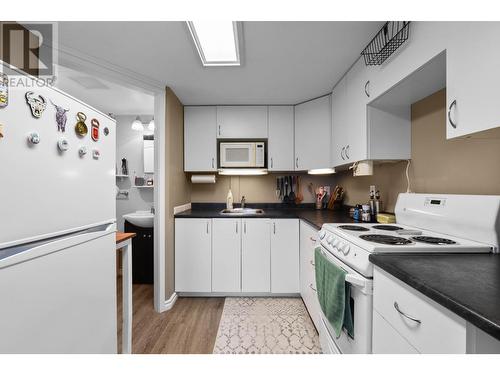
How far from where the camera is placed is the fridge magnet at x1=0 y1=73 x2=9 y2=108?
670 mm

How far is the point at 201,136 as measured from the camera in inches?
105

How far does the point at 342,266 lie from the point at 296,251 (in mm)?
1183

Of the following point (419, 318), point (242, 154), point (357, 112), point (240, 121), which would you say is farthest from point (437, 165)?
point (240, 121)

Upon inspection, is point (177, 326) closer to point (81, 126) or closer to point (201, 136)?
point (81, 126)

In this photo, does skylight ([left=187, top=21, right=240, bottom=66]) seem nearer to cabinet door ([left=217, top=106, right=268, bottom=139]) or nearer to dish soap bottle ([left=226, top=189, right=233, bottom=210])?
cabinet door ([left=217, top=106, right=268, bottom=139])

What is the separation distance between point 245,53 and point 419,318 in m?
1.80

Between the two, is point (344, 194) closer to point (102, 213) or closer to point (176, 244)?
point (176, 244)

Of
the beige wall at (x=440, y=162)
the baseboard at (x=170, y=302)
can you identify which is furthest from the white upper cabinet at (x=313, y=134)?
the baseboard at (x=170, y=302)

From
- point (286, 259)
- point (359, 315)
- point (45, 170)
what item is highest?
point (45, 170)

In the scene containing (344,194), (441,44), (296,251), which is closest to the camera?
(441,44)

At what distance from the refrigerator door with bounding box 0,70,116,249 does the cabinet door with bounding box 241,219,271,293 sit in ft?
4.91

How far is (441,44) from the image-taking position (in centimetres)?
98

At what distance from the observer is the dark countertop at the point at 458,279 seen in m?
0.51
